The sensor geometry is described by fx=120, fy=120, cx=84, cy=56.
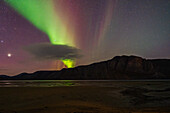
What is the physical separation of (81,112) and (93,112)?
87cm

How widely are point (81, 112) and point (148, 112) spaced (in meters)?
4.95

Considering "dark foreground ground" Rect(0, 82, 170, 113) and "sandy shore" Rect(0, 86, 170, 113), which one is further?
"dark foreground ground" Rect(0, 82, 170, 113)

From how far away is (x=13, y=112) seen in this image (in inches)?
359

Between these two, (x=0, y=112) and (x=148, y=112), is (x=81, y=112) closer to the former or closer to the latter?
(x=148, y=112)

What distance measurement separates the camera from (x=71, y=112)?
8.69 m

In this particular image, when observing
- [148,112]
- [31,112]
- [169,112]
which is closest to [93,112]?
[148,112]

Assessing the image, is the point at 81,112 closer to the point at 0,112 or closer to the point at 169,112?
the point at 0,112

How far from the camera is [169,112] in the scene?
9.20 meters

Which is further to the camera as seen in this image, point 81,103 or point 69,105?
point 81,103

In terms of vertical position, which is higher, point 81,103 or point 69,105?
point 69,105

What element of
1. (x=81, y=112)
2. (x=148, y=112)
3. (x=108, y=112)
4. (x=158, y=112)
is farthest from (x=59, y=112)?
(x=158, y=112)

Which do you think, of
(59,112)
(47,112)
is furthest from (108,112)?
(47,112)

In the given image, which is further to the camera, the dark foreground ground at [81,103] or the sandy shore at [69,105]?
the dark foreground ground at [81,103]

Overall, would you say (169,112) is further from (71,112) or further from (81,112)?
(71,112)
